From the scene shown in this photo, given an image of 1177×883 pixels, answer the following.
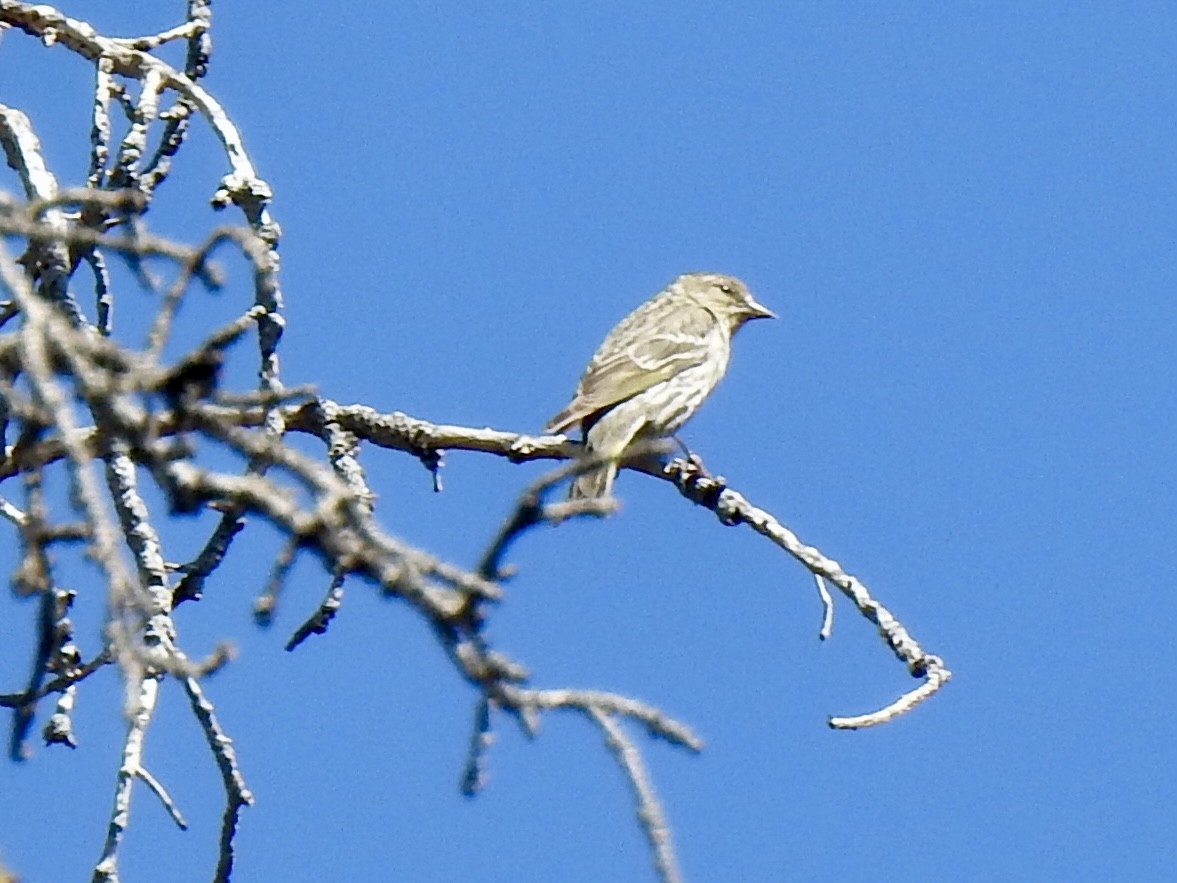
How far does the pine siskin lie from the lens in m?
9.20

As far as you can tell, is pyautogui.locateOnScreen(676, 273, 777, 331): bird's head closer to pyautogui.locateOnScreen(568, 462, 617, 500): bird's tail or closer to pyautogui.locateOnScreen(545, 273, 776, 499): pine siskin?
pyautogui.locateOnScreen(545, 273, 776, 499): pine siskin

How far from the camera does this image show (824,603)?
17.4 feet

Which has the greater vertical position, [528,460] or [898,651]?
[528,460]

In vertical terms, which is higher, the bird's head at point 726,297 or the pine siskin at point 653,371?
the bird's head at point 726,297

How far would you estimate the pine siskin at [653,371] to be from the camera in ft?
30.2

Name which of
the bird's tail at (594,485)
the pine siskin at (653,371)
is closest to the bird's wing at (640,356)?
the pine siskin at (653,371)

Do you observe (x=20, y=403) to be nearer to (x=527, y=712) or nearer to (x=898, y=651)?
A: (x=527, y=712)

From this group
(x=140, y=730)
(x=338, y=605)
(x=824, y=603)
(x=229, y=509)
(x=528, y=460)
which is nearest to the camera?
(x=140, y=730)

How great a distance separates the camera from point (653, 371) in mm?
9656

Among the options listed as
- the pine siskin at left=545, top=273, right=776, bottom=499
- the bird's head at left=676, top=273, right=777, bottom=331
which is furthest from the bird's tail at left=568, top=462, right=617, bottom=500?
the bird's head at left=676, top=273, right=777, bottom=331

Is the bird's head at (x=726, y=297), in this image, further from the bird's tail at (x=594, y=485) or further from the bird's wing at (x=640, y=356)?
the bird's tail at (x=594, y=485)

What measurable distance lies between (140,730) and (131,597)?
3.34ft

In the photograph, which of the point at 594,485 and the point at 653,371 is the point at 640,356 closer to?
the point at 653,371

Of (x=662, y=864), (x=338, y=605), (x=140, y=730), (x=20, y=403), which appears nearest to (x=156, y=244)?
(x=20, y=403)
